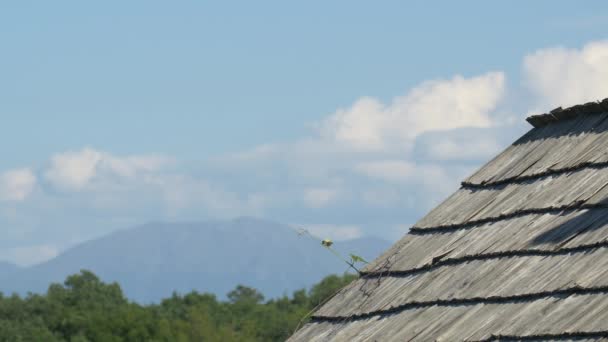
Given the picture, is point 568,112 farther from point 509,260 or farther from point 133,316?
point 133,316

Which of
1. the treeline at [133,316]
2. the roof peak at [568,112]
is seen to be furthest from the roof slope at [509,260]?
the treeline at [133,316]

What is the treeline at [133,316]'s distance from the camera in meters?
59.9

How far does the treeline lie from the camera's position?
5991 cm

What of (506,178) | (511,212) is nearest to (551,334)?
(511,212)

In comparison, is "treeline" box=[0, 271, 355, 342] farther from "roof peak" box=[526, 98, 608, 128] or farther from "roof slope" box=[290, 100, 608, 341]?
"roof slope" box=[290, 100, 608, 341]

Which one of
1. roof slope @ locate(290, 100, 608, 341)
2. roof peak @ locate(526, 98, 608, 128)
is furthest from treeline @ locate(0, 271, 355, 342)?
roof slope @ locate(290, 100, 608, 341)

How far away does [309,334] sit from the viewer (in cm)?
999

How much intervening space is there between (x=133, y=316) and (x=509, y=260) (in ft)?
173

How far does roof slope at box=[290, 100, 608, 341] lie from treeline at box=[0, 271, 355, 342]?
144ft

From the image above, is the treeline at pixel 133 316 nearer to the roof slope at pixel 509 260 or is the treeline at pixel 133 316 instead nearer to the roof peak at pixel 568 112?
the roof peak at pixel 568 112

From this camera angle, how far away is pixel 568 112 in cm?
1026

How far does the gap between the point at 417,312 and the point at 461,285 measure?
38 cm

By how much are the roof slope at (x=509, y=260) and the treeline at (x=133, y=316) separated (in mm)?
43749

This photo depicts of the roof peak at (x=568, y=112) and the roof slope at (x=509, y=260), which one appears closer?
the roof slope at (x=509, y=260)
